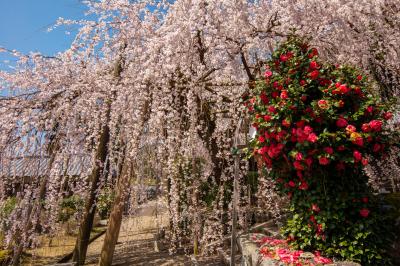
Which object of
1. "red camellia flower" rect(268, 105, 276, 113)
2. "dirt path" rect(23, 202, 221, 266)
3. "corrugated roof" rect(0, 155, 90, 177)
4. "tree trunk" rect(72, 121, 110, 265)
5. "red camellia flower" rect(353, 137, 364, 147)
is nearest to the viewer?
"red camellia flower" rect(353, 137, 364, 147)

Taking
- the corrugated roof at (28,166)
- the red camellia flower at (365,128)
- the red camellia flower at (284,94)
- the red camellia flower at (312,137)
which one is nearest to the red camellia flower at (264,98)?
the red camellia flower at (284,94)

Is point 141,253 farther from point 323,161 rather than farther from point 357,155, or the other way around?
point 357,155

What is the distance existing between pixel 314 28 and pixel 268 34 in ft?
2.57

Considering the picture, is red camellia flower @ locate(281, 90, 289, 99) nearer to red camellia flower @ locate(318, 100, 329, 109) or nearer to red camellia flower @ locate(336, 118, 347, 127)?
red camellia flower @ locate(318, 100, 329, 109)

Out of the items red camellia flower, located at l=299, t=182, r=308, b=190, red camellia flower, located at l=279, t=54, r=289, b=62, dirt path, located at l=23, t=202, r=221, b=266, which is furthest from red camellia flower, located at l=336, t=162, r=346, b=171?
dirt path, located at l=23, t=202, r=221, b=266

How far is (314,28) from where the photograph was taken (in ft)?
15.5

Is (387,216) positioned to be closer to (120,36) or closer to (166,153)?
(166,153)

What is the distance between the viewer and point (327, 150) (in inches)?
123

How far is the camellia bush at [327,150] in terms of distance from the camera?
3.13 m

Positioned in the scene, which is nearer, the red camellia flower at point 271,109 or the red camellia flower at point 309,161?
the red camellia flower at point 309,161

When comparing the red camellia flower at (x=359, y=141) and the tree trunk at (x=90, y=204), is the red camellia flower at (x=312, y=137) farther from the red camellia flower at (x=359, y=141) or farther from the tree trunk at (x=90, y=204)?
the tree trunk at (x=90, y=204)

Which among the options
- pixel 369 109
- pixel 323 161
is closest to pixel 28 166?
pixel 323 161

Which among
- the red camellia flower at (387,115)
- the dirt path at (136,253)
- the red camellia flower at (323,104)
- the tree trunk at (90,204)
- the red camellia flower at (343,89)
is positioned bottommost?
the dirt path at (136,253)

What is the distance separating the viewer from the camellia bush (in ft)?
10.3
